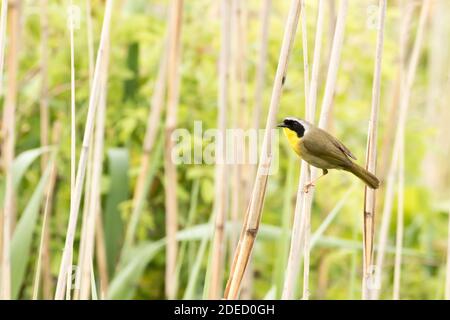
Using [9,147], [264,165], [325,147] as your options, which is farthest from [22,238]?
[325,147]

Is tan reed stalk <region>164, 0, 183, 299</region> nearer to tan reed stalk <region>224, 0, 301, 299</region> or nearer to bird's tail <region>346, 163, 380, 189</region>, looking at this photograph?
tan reed stalk <region>224, 0, 301, 299</region>

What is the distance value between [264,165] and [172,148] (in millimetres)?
1028

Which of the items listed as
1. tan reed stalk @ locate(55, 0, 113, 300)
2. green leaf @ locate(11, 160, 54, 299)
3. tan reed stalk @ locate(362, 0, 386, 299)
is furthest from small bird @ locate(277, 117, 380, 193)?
green leaf @ locate(11, 160, 54, 299)

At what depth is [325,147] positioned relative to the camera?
97 centimetres

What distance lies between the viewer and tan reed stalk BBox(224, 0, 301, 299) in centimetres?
103

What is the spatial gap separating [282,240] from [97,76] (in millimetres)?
547

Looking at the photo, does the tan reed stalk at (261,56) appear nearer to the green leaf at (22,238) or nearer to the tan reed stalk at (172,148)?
the tan reed stalk at (172,148)

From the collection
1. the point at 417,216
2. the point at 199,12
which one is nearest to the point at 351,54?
the point at 199,12

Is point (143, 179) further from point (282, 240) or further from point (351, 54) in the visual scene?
point (351, 54)

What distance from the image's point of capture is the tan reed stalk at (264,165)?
103 cm

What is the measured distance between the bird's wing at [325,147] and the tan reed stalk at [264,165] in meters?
0.06

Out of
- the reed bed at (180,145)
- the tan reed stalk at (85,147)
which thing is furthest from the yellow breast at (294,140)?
the reed bed at (180,145)

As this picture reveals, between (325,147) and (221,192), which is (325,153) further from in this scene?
(221,192)

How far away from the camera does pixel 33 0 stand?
8.50 ft
